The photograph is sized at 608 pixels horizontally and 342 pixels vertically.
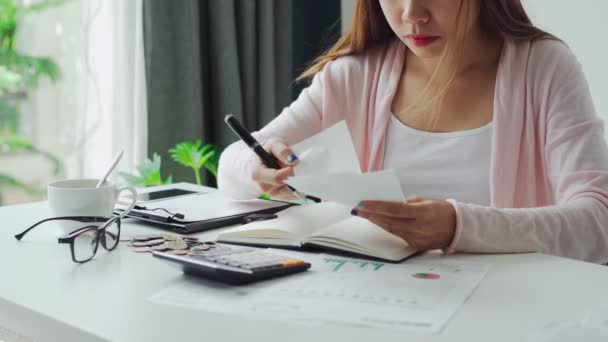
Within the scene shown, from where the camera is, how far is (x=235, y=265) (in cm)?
76

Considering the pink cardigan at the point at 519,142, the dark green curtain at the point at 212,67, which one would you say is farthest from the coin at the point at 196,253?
the dark green curtain at the point at 212,67

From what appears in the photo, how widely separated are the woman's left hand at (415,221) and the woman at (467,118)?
48 mm

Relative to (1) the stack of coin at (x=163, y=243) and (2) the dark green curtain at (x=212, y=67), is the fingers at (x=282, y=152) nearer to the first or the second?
(1) the stack of coin at (x=163, y=243)

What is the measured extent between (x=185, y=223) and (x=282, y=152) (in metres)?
0.20

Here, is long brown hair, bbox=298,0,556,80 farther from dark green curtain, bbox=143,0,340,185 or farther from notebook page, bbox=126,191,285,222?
dark green curtain, bbox=143,0,340,185

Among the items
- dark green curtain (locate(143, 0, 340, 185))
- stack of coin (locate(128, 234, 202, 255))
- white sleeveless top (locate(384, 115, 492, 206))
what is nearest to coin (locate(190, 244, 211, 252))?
stack of coin (locate(128, 234, 202, 255))

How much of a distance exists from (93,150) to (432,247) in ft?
5.36

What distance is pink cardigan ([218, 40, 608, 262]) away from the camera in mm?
932

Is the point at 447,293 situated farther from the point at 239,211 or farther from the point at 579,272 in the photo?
the point at 239,211

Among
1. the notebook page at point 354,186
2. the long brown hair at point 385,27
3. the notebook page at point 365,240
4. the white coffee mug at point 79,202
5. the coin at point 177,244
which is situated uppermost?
the long brown hair at point 385,27

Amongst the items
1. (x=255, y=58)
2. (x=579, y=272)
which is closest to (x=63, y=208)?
(x=579, y=272)

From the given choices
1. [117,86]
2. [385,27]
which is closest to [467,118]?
[385,27]

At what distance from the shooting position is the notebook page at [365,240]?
0.87 metres

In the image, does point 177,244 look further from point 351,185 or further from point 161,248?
point 351,185
